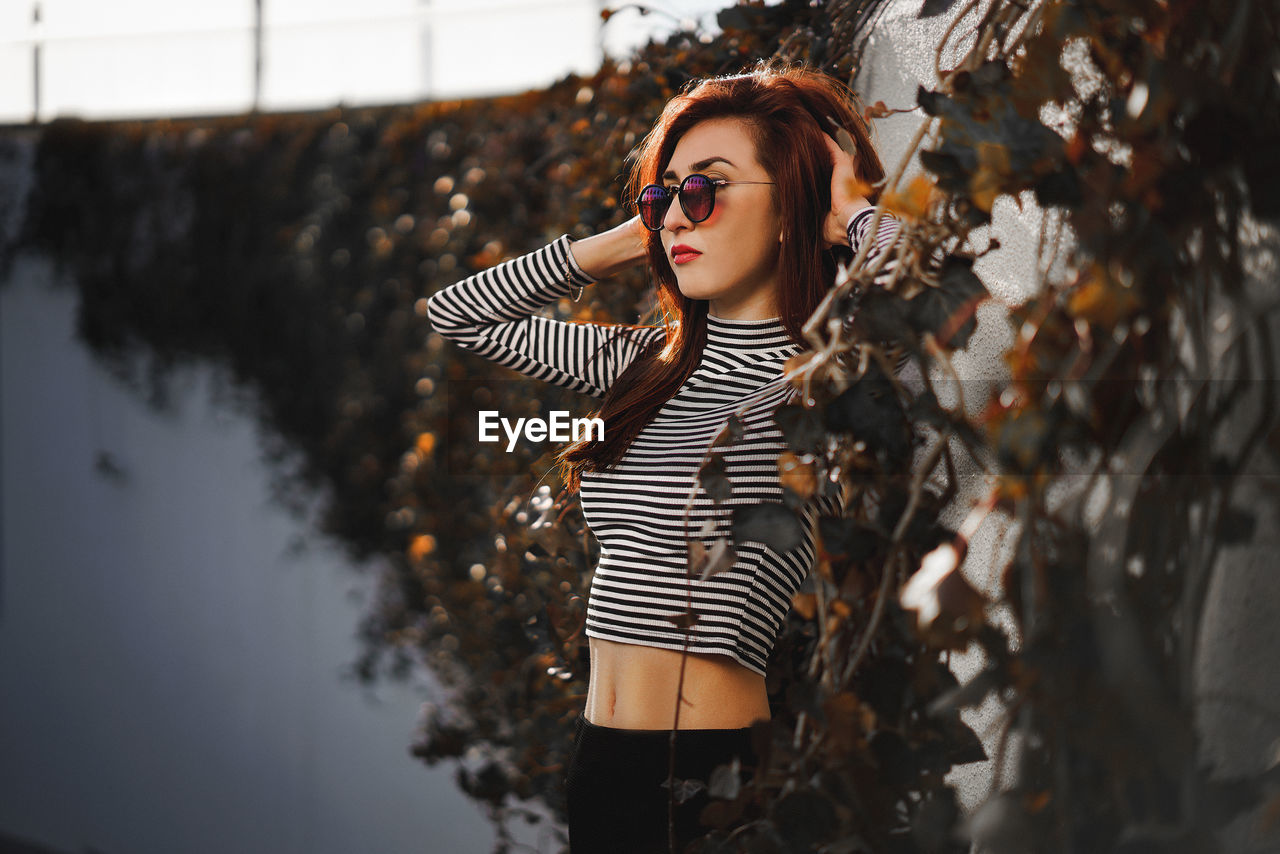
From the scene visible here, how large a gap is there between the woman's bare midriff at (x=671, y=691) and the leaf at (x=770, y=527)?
1.49 feet

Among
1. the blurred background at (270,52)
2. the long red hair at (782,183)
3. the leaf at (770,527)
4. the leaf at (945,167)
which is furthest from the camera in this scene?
the blurred background at (270,52)

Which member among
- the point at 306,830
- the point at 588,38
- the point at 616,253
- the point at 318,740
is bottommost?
the point at 306,830

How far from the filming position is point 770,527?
90 cm

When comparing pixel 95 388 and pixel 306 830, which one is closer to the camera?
pixel 306 830

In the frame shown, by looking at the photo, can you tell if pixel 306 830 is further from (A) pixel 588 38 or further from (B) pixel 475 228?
(A) pixel 588 38

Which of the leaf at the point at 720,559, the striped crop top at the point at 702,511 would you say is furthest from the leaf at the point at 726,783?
the striped crop top at the point at 702,511

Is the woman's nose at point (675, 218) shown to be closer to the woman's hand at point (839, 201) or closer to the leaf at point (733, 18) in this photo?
the woman's hand at point (839, 201)

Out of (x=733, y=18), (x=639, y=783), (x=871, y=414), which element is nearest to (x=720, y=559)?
(x=871, y=414)

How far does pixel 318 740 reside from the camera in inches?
178

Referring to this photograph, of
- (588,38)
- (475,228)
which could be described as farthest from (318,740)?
(588,38)

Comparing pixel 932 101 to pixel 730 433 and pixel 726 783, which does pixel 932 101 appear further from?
pixel 726 783

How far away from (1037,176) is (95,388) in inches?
219

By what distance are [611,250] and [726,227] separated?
0.31 m

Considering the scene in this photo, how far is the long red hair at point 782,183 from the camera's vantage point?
140cm
